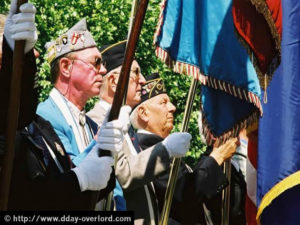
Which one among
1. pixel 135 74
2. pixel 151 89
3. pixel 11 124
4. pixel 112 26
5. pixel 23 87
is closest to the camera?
pixel 11 124

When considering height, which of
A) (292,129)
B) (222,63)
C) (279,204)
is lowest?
(279,204)

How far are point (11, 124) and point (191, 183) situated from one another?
2.92 m

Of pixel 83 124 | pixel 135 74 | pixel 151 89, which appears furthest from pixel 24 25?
pixel 151 89

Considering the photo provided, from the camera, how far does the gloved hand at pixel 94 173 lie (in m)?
4.42

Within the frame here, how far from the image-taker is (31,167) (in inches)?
169

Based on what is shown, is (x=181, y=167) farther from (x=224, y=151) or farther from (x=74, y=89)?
(x=74, y=89)

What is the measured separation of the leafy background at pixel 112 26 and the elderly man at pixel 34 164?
9.82 metres

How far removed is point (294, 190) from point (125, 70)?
1.56 metres

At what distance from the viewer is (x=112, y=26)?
15.1m

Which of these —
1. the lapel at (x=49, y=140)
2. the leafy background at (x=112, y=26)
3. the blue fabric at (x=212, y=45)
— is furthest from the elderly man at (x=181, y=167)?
the leafy background at (x=112, y=26)

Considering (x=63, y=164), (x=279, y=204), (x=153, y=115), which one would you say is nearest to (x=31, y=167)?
(x=63, y=164)

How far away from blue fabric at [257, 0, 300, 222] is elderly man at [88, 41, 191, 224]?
0.50 metres

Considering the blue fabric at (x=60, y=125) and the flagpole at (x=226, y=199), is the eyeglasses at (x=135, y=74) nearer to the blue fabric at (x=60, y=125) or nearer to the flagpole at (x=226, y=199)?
the blue fabric at (x=60, y=125)

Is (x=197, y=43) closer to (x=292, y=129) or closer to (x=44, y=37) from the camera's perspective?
(x=292, y=129)
